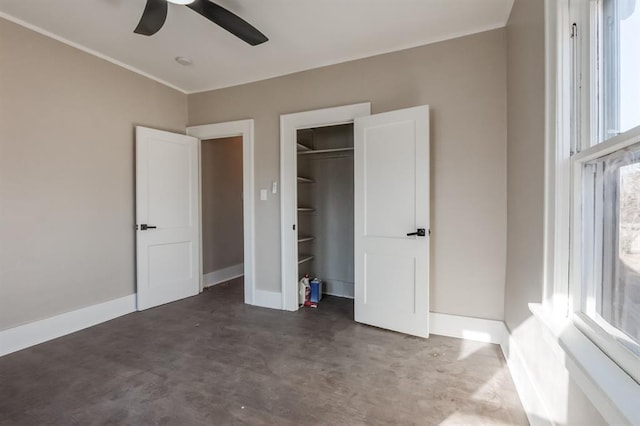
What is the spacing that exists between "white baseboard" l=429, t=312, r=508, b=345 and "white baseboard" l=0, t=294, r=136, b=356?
10.6 feet

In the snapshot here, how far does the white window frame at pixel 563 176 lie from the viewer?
46.0 inches

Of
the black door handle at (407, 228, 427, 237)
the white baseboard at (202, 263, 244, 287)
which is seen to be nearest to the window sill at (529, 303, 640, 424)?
the black door handle at (407, 228, 427, 237)

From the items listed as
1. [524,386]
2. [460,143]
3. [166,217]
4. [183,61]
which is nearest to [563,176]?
[524,386]

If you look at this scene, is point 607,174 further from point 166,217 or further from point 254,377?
point 166,217

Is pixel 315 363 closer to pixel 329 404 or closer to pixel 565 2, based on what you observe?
pixel 329 404

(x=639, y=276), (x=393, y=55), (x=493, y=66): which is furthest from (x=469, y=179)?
(x=639, y=276)

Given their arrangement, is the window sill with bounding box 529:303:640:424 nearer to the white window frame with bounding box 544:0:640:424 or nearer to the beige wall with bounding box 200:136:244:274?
the white window frame with bounding box 544:0:640:424

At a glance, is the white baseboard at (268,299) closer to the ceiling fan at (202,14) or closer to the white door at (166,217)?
the white door at (166,217)

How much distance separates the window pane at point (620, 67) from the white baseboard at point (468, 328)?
194 cm

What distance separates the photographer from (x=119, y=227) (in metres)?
3.27

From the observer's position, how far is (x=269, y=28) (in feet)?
8.41

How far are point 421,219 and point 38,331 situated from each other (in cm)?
348

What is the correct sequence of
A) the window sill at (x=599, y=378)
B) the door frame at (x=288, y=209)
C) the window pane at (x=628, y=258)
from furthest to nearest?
1. the door frame at (x=288, y=209)
2. the window pane at (x=628, y=258)
3. the window sill at (x=599, y=378)

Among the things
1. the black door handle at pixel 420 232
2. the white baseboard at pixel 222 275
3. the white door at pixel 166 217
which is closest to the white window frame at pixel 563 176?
the black door handle at pixel 420 232
